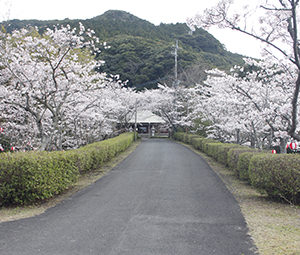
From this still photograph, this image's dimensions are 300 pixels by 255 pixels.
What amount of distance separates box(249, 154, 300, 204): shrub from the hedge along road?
0.83 metres

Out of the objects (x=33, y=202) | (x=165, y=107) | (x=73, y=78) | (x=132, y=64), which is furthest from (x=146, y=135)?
(x=33, y=202)

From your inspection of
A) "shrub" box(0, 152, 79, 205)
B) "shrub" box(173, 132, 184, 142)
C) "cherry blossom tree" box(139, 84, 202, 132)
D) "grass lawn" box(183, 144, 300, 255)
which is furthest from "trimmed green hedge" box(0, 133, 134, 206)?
"cherry blossom tree" box(139, 84, 202, 132)

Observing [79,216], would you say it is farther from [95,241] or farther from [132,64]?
[132,64]

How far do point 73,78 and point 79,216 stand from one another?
7045mm

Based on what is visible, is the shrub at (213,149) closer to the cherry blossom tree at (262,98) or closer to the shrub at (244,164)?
the cherry blossom tree at (262,98)

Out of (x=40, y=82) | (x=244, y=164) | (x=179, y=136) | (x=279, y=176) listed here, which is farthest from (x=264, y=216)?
(x=179, y=136)

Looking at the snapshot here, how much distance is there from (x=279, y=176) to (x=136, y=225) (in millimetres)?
3150

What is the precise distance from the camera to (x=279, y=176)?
524 centimetres

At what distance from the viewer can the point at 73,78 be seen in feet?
34.2

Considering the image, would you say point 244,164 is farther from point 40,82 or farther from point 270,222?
point 40,82

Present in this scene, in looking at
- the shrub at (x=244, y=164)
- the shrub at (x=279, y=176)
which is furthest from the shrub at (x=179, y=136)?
the shrub at (x=279, y=176)

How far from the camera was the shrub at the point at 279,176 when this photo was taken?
511 centimetres

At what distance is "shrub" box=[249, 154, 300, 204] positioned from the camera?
511 centimetres

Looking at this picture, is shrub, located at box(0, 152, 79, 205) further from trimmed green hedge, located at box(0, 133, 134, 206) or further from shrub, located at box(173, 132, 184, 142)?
shrub, located at box(173, 132, 184, 142)
